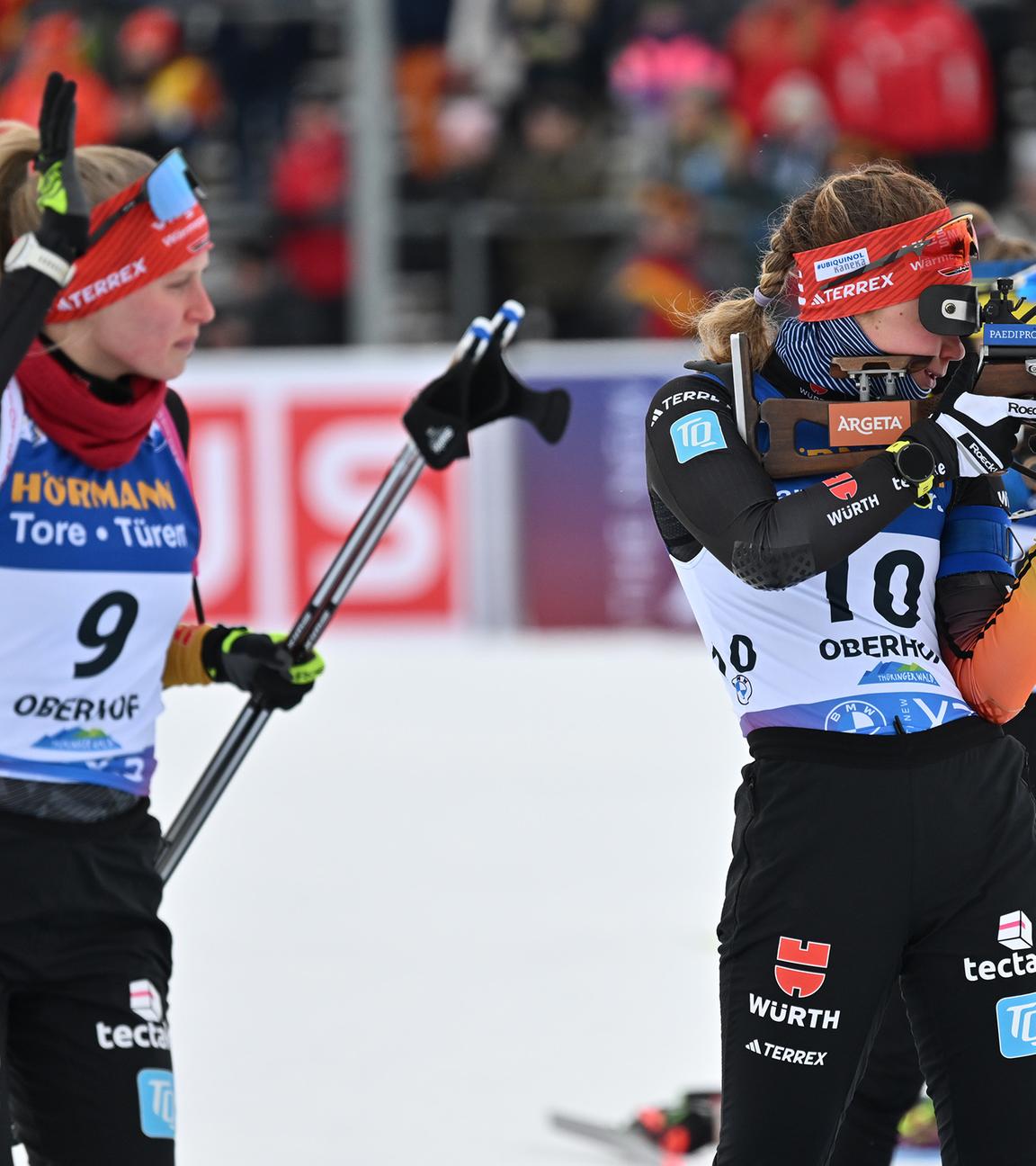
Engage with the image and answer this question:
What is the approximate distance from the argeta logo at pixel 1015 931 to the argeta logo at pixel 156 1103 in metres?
1.01

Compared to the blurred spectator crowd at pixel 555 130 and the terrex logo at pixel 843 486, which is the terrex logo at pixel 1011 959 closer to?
the terrex logo at pixel 843 486

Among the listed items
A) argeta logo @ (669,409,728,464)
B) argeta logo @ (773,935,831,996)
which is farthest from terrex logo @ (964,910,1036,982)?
argeta logo @ (669,409,728,464)

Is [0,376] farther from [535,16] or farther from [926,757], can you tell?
[535,16]

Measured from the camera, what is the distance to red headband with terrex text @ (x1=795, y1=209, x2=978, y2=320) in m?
2.44

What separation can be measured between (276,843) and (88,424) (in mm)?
3656

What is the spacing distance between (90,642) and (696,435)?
786mm

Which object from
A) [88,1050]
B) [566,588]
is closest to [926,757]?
[88,1050]

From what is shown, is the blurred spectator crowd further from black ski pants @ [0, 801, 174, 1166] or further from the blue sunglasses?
black ski pants @ [0, 801, 174, 1166]

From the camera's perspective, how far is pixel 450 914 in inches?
205

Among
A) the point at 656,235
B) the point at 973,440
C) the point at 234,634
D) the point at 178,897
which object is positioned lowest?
the point at 178,897

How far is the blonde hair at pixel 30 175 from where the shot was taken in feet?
8.12

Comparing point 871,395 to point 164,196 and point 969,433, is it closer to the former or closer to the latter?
point 969,433

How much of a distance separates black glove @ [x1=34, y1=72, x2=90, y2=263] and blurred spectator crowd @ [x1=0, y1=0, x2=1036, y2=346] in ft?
25.9

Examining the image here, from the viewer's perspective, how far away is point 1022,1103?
234 cm
